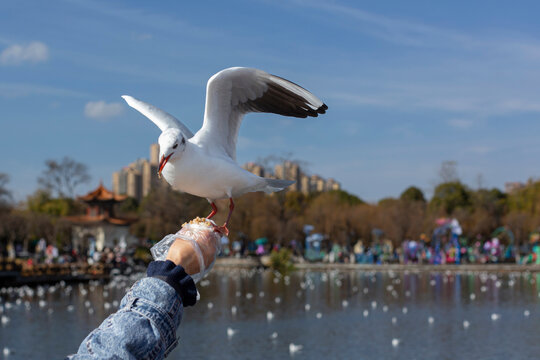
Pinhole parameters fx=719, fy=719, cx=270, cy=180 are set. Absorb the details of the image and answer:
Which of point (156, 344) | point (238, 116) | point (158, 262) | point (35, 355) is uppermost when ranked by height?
point (238, 116)

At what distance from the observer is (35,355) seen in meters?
16.9

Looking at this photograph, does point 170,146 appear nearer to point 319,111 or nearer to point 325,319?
point 319,111

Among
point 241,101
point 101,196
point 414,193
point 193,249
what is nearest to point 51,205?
point 101,196

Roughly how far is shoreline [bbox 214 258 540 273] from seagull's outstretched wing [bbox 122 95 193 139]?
3855 centimetres

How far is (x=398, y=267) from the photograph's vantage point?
4209 centimetres

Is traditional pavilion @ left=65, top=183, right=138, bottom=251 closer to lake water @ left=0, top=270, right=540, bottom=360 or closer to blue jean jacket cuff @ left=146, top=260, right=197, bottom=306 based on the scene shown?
lake water @ left=0, top=270, right=540, bottom=360

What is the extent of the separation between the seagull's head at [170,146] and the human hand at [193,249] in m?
0.58

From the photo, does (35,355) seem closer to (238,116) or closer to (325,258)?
(238,116)

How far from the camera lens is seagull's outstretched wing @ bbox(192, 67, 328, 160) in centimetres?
280

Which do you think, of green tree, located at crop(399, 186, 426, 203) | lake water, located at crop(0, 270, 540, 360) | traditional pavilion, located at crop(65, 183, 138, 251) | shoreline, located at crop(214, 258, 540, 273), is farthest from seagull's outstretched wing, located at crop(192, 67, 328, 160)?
green tree, located at crop(399, 186, 426, 203)

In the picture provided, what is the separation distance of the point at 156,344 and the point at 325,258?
47537 mm

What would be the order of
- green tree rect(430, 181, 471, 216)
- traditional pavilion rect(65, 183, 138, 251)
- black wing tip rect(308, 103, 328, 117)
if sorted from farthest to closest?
green tree rect(430, 181, 471, 216) < traditional pavilion rect(65, 183, 138, 251) < black wing tip rect(308, 103, 328, 117)

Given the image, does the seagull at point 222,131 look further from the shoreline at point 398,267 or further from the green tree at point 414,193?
the green tree at point 414,193

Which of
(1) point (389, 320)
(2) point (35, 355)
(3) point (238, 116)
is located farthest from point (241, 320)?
(3) point (238, 116)
